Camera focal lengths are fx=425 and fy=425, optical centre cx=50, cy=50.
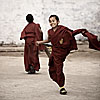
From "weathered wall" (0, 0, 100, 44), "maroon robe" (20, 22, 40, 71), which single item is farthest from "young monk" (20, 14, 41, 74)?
"weathered wall" (0, 0, 100, 44)

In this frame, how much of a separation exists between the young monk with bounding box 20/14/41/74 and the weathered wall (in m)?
6.93

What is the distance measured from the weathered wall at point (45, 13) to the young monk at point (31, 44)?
273 inches

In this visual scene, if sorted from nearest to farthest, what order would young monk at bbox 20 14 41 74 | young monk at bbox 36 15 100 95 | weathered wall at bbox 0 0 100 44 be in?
young monk at bbox 36 15 100 95 → young monk at bbox 20 14 41 74 → weathered wall at bbox 0 0 100 44

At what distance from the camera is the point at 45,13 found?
1709 centimetres

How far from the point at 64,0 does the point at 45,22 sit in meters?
1.18

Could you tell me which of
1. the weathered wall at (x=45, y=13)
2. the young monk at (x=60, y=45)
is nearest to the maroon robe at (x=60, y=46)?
the young monk at (x=60, y=45)

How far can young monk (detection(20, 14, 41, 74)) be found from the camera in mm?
10016

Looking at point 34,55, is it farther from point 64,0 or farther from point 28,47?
point 64,0

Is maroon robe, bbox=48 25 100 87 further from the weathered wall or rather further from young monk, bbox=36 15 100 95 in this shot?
the weathered wall

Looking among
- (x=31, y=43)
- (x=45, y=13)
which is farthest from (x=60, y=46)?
(x=45, y=13)

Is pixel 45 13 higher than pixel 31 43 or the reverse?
higher

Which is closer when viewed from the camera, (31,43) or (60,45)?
(60,45)

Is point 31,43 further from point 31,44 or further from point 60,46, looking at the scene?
point 60,46

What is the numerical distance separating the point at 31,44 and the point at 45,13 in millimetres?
7070
